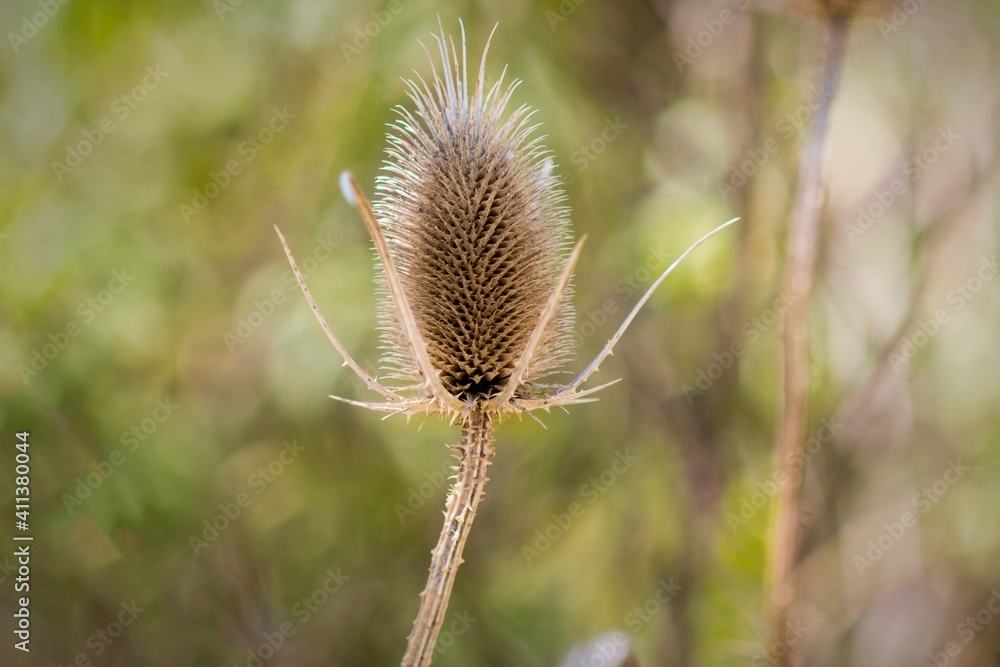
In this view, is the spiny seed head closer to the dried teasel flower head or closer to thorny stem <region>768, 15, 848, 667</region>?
the dried teasel flower head

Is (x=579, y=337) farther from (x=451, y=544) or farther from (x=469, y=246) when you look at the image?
(x=451, y=544)

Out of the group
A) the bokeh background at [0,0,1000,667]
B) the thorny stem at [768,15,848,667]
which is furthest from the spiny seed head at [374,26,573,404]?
the bokeh background at [0,0,1000,667]

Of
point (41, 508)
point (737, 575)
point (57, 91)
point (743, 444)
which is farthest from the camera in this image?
point (743, 444)

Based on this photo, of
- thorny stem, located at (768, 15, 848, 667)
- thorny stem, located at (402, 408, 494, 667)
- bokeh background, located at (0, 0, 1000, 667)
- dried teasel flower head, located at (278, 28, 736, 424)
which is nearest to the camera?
thorny stem, located at (402, 408, 494, 667)

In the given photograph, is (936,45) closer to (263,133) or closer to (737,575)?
(737,575)

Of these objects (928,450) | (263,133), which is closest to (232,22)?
(263,133)

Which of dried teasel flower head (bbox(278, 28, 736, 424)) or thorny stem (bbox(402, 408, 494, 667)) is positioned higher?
dried teasel flower head (bbox(278, 28, 736, 424))

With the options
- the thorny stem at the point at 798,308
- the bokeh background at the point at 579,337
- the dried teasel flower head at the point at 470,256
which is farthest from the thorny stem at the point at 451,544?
the bokeh background at the point at 579,337
